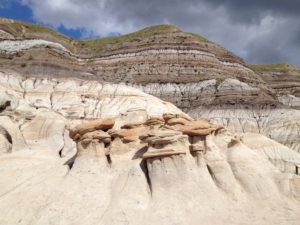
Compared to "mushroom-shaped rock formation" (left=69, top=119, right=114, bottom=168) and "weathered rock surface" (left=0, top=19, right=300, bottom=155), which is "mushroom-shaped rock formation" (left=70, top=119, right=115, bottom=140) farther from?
"weathered rock surface" (left=0, top=19, right=300, bottom=155)

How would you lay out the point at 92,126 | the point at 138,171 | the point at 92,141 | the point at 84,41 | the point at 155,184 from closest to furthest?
1. the point at 155,184
2. the point at 138,171
3. the point at 92,141
4. the point at 92,126
5. the point at 84,41

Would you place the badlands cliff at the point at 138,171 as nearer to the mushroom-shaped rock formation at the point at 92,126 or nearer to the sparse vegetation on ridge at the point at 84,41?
the mushroom-shaped rock formation at the point at 92,126

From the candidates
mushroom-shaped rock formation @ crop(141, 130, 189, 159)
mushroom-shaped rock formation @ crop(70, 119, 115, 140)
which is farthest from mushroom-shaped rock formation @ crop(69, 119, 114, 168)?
mushroom-shaped rock formation @ crop(141, 130, 189, 159)

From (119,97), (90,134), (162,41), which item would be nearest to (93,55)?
(162,41)

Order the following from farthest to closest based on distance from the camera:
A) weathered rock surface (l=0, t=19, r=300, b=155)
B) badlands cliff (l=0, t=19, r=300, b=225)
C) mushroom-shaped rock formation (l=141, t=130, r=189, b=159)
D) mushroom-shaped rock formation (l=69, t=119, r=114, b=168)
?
weathered rock surface (l=0, t=19, r=300, b=155) → mushroom-shaped rock formation (l=69, t=119, r=114, b=168) → mushroom-shaped rock formation (l=141, t=130, r=189, b=159) → badlands cliff (l=0, t=19, r=300, b=225)

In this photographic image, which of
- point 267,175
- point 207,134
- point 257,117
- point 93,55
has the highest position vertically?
point 93,55

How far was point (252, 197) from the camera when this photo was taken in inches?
485

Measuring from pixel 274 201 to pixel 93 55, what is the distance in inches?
2054

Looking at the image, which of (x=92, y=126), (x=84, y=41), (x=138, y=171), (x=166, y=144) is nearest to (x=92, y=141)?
(x=92, y=126)

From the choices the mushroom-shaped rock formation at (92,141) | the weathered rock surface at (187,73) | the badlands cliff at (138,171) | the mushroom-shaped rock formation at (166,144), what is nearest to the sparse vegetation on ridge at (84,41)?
the weathered rock surface at (187,73)

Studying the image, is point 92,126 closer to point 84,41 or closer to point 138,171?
point 138,171

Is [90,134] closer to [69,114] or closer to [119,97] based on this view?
[69,114]

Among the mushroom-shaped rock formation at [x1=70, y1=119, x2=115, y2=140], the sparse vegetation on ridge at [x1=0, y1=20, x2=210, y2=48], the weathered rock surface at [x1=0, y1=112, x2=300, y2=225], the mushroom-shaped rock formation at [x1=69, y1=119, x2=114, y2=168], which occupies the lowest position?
the weathered rock surface at [x1=0, y1=112, x2=300, y2=225]

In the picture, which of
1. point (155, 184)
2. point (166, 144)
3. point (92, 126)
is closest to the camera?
point (155, 184)
